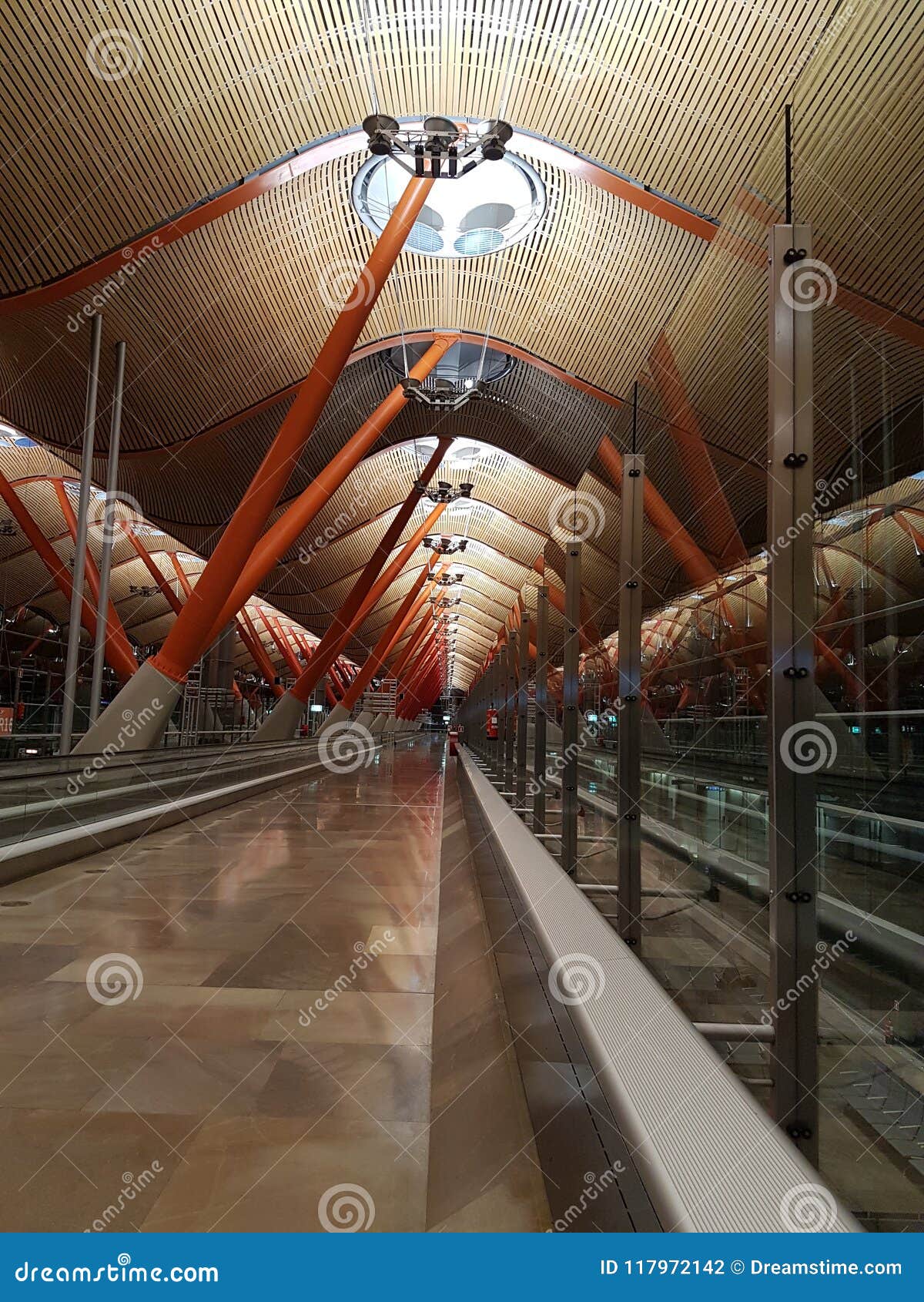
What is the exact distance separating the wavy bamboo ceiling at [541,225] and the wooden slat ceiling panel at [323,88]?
34 mm

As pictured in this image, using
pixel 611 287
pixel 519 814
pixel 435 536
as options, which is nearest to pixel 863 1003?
pixel 519 814

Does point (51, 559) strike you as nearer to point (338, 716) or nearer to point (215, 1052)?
point (338, 716)

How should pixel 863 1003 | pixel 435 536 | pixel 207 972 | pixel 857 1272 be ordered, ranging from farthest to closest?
1. pixel 435 536
2. pixel 207 972
3. pixel 863 1003
4. pixel 857 1272

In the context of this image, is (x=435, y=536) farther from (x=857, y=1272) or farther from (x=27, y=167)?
(x=857, y=1272)

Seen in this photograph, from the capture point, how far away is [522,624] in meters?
8.60

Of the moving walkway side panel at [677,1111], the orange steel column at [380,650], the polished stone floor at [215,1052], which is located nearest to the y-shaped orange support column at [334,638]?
the orange steel column at [380,650]

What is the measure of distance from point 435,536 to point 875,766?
34980 millimetres

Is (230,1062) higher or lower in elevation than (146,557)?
lower

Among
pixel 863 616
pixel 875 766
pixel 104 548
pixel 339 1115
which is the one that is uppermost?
pixel 104 548

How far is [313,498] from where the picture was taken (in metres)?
17.4

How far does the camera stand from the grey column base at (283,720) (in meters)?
25.4

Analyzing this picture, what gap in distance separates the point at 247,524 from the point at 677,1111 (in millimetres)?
12721

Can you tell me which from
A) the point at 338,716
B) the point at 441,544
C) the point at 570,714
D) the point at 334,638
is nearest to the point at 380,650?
the point at 338,716

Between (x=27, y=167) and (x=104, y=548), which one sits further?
(x=104, y=548)
